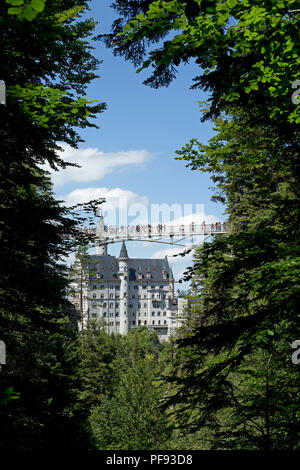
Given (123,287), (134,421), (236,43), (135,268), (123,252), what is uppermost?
(123,252)

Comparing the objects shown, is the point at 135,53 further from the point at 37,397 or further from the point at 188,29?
the point at 37,397

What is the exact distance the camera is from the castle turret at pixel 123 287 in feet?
333

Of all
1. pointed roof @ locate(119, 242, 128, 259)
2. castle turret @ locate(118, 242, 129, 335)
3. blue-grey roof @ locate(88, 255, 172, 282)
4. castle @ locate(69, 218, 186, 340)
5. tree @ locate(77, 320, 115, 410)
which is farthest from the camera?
pointed roof @ locate(119, 242, 128, 259)

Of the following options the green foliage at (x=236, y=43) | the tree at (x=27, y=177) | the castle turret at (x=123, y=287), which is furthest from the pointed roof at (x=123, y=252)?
the green foliage at (x=236, y=43)

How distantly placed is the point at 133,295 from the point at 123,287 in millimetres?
5064

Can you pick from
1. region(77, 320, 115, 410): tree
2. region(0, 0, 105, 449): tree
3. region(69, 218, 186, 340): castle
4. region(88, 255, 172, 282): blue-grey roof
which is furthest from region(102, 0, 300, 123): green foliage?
region(88, 255, 172, 282): blue-grey roof

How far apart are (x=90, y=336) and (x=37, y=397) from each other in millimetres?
39408

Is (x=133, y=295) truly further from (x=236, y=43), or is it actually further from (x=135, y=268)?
(x=236, y=43)

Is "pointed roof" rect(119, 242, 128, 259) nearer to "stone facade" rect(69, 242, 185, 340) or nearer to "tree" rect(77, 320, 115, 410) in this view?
"stone facade" rect(69, 242, 185, 340)

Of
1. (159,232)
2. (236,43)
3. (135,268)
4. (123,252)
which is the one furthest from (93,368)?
(135,268)

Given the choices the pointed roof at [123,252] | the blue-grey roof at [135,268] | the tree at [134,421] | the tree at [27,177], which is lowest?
the tree at [134,421]

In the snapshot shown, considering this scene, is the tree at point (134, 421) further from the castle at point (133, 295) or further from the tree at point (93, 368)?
the castle at point (133, 295)

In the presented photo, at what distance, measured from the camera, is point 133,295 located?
106688mm

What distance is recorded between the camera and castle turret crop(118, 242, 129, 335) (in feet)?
333
